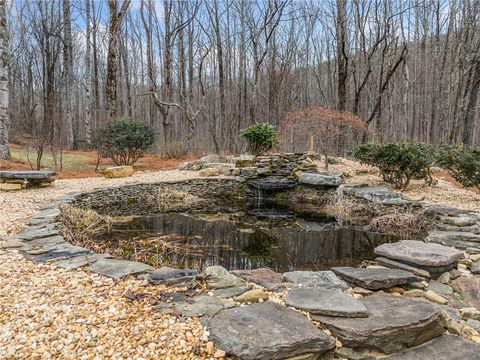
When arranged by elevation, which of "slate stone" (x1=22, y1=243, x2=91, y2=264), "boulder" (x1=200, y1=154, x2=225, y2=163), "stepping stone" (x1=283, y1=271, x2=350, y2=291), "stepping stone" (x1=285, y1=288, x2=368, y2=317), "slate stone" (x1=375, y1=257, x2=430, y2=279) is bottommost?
"slate stone" (x1=375, y1=257, x2=430, y2=279)

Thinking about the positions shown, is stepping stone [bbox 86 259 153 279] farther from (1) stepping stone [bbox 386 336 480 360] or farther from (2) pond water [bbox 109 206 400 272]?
(1) stepping stone [bbox 386 336 480 360]

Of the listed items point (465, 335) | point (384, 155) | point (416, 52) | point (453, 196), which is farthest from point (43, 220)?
point (416, 52)

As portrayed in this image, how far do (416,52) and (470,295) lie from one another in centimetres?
1735

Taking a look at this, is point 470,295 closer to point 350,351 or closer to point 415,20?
point 350,351

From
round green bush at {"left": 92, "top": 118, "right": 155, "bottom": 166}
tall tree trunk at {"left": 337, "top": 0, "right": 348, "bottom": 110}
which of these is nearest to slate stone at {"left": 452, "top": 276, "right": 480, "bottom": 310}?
round green bush at {"left": 92, "top": 118, "right": 155, "bottom": 166}

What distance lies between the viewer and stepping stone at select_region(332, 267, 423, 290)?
8.08 ft

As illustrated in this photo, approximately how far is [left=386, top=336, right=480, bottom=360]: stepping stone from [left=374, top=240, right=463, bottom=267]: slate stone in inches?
41.5

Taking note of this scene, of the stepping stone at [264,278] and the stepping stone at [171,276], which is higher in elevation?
the stepping stone at [171,276]

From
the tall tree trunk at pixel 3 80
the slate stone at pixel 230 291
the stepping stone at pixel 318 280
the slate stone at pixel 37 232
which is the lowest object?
the stepping stone at pixel 318 280

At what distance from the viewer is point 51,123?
7535 mm

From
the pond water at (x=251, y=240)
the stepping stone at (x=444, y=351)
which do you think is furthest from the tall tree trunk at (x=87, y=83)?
the stepping stone at (x=444, y=351)

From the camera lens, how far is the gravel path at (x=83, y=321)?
166 cm

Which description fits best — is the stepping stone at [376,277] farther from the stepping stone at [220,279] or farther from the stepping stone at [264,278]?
the stepping stone at [220,279]

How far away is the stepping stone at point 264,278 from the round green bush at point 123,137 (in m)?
7.12
